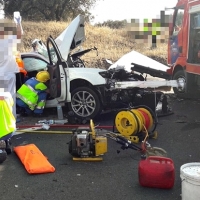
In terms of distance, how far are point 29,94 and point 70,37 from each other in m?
1.59

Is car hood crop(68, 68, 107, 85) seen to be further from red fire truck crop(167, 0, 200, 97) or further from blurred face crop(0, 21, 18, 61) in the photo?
red fire truck crop(167, 0, 200, 97)

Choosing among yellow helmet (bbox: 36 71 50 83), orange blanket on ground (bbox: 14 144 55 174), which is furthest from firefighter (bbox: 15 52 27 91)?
orange blanket on ground (bbox: 14 144 55 174)

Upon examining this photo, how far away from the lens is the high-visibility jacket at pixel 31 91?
7383 millimetres

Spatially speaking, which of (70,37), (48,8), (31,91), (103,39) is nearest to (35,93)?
(31,91)

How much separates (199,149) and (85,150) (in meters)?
1.91

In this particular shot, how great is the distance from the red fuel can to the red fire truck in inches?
183

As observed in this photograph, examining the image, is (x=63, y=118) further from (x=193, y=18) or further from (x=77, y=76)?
(x=193, y=18)

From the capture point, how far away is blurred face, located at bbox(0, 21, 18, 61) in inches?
232

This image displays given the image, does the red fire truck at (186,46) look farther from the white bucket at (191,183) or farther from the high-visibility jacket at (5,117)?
the white bucket at (191,183)

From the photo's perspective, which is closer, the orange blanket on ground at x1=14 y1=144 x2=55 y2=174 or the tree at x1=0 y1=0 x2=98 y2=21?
the orange blanket on ground at x1=14 y1=144 x2=55 y2=174

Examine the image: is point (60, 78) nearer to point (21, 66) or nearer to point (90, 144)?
point (21, 66)

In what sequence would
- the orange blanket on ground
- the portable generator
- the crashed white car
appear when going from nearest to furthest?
the orange blanket on ground
the portable generator
the crashed white car

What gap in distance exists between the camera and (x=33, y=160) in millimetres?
4703

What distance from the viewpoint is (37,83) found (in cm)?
748
